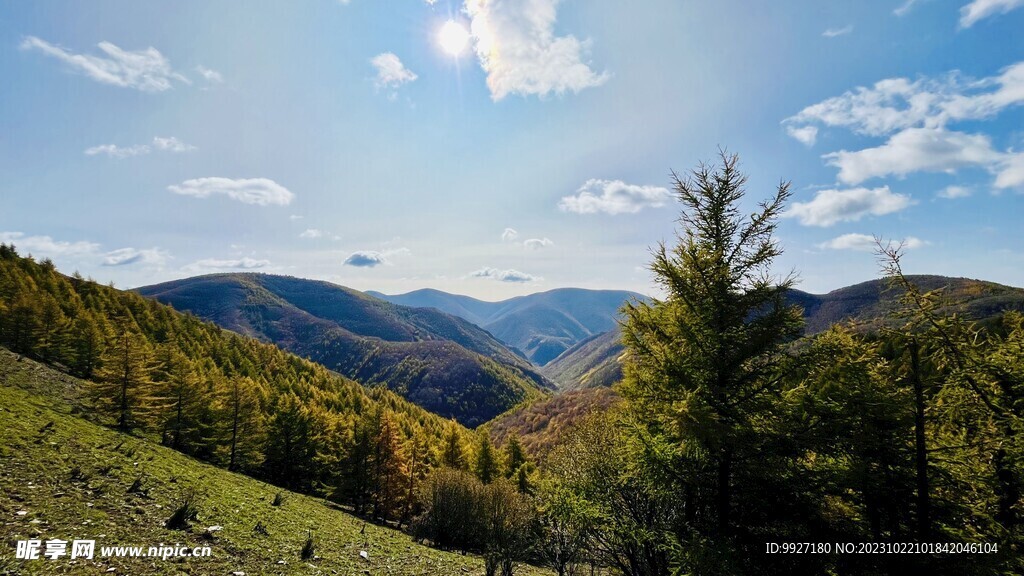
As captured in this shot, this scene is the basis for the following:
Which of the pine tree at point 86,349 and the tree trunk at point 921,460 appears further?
the pine tree at point 86,349

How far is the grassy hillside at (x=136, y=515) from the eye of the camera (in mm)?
10891

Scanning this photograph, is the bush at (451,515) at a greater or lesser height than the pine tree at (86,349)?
lesser

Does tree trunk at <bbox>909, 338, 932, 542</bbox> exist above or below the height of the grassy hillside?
above

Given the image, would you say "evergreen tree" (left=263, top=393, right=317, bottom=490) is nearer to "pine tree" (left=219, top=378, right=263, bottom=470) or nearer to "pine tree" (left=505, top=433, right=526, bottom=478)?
"pine tree" (left=219, top=378, right=263, bottom=470)

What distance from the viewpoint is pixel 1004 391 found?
32.0 ft

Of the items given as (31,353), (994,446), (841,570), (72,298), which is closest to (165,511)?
(841,570)

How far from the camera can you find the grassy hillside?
429 inches

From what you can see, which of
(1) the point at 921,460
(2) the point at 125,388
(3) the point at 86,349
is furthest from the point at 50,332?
(1) the point at 921,460

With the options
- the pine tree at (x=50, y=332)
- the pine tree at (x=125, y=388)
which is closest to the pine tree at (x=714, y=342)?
the pine tree at (x=125, y=388)

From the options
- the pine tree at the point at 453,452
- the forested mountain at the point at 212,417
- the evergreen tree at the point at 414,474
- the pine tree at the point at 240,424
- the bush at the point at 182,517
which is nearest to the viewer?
the bush at the point at 182,517

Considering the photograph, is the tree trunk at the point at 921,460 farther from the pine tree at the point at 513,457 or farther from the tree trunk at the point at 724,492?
the pine tree at the point at 513,457

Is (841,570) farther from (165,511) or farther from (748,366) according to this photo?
(165,511)

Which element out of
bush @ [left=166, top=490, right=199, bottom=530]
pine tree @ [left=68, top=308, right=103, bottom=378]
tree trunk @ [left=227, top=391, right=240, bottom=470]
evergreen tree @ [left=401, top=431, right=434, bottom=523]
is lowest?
evergreen tree @ [left=401, top=431, right=434, bottom=523]

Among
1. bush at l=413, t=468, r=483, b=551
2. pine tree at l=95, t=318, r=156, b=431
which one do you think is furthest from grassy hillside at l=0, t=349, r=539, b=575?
pine tree at l=95, t=318, r=156, b=431
